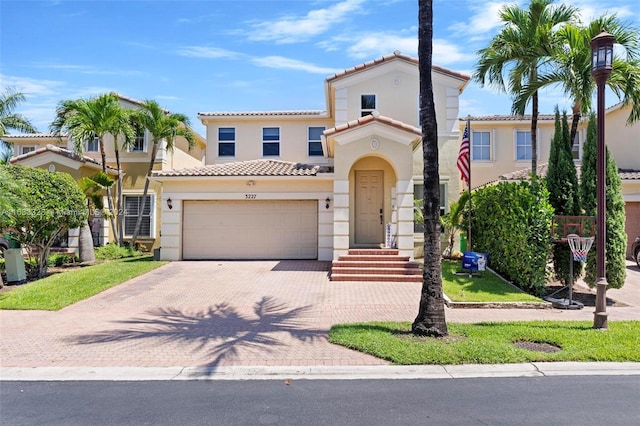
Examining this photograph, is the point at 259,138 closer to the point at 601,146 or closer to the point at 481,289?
the point at 481,289

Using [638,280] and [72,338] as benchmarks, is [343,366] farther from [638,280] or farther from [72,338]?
[638,280]

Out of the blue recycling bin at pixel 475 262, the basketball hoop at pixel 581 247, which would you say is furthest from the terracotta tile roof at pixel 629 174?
the basketball hoop at pixel 581 247

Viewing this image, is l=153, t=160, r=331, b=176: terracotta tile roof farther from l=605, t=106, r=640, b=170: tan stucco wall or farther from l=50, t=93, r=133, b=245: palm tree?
l=605, t=106, r=640, b=170: tan stucco wall

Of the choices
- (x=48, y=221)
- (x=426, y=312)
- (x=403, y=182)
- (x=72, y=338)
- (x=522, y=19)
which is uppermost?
(x=522, y=19)

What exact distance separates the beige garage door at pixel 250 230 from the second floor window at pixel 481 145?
9.80 metres

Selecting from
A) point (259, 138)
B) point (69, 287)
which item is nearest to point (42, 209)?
point (69, 287)

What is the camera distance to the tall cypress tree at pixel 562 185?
12609 millimetres

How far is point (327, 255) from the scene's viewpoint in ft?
58.0

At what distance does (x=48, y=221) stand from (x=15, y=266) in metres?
1.87

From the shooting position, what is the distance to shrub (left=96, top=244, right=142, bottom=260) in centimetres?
1895

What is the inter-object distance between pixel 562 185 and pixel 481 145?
10.3 meters

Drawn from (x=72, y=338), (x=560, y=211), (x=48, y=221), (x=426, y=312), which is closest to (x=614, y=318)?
(x=560, y=211)

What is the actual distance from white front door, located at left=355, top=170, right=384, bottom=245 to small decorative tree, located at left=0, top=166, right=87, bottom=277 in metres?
10.1

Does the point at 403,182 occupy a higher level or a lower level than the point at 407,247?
higher
